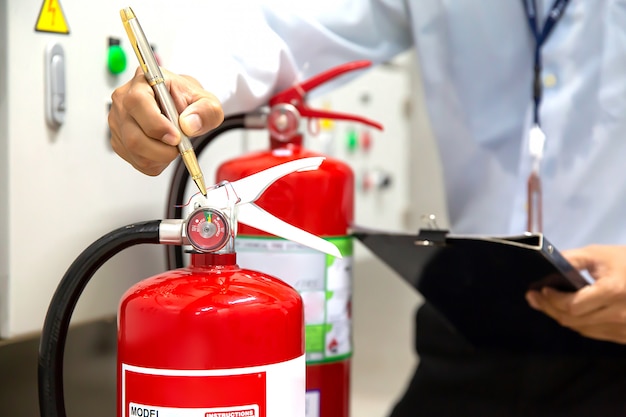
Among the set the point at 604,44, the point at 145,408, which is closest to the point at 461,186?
the point at 604,44

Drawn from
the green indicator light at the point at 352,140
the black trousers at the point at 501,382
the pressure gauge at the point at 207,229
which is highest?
the green indicator light at the point at 352,140

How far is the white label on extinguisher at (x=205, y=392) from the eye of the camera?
22.4 inches

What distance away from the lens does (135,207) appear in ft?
3.05

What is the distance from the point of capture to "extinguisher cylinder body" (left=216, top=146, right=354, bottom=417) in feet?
2.70

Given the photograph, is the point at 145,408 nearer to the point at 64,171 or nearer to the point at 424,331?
the point at 64,171

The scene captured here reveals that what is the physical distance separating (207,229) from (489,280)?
437 mm

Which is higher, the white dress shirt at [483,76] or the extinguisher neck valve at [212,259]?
the white dress shirt at [483,76]

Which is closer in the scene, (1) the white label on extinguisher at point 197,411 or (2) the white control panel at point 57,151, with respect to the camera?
(1) the white label on extinguisher at point 197,411

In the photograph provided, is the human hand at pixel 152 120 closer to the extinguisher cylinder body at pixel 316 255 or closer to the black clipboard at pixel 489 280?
the extinguisher cylinder body at pixel 316 255

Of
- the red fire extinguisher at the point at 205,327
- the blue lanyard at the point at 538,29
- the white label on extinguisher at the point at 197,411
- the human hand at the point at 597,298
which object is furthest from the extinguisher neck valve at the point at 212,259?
the blue lanyard at the point at 538,29

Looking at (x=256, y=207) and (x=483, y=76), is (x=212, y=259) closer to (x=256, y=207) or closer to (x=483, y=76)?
(x=256, y=207)

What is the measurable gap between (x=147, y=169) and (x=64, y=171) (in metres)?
0.16

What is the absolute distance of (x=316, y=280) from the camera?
2.74 ft

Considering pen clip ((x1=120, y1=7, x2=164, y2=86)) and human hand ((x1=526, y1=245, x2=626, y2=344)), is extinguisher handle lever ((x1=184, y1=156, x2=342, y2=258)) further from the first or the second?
human hand ((x1=526, y1=245, x2=626, y2=344))
